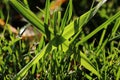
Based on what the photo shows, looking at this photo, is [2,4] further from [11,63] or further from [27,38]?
[11,63]

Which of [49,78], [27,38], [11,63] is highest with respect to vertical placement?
[27,38]

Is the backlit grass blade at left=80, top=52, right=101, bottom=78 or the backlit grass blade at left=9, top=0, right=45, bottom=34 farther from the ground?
the backlit grass blade at left=9, top=0, right=45, bottom=34

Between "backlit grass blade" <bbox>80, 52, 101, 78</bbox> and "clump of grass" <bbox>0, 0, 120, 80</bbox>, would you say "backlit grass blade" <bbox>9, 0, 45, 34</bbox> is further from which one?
"backlit grass blade" <bbox>80, 52, 101, 78</bbox>

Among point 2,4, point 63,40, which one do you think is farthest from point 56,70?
point 2,4

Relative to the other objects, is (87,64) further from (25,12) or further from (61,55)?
(25,12)

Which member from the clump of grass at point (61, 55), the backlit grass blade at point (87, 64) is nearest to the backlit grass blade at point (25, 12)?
the clump of grass at point (61, 55)

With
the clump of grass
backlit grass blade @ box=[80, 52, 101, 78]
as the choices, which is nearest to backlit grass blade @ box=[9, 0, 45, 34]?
the clump of grass

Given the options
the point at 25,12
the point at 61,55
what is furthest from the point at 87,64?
the point at 25,12

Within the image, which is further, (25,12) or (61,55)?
(61,55)
